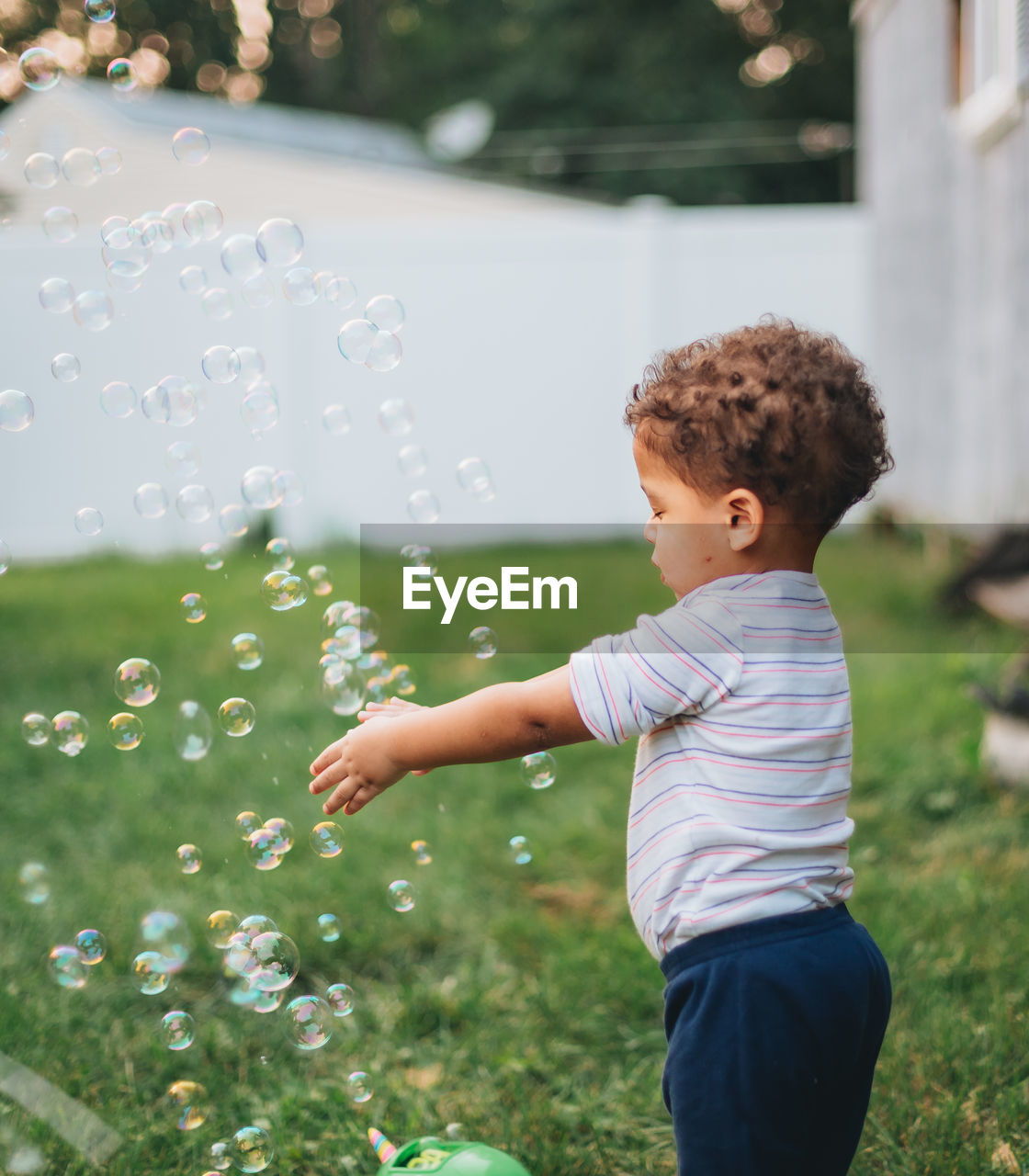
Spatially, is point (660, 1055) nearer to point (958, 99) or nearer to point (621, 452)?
point (958, 99)

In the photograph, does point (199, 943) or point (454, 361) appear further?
point (454, 361)

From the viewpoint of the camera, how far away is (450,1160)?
5.03ft

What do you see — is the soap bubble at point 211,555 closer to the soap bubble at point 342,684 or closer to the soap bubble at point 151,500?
the soap bubble at point 151,500

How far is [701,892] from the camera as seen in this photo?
130 centimetres

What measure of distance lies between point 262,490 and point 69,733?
53 centimetres

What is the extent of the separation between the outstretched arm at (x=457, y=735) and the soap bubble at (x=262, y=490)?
2.61 feet

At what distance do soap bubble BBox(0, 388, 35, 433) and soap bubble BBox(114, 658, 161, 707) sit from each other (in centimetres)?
45

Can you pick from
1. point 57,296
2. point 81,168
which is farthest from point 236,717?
point 81,168

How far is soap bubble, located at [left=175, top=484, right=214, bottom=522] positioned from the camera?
7.18 feet

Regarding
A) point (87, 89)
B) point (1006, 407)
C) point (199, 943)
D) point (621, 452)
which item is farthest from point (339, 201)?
point (199, 943)

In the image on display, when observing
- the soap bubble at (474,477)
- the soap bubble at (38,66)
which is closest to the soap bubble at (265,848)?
the soap bubble at (474,477)

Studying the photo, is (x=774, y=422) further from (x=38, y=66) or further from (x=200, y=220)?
(x=38, y=66)

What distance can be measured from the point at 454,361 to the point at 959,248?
3.65 m

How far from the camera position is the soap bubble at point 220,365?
2053 millimetres
